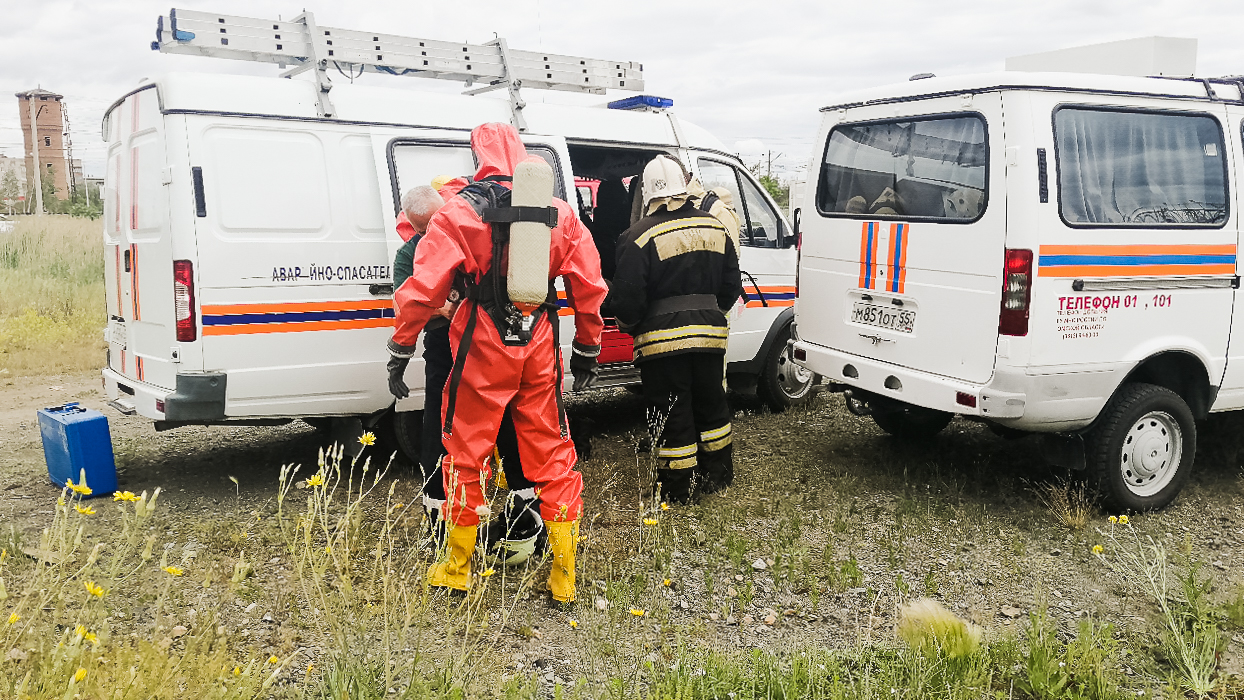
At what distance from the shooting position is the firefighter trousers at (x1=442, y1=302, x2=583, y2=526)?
372 centimetres

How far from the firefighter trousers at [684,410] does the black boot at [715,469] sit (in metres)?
0.04

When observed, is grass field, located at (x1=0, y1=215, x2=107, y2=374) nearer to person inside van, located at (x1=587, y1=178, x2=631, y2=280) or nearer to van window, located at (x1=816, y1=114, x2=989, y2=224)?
person inside van, located at (x1=587, y1=178, x2=631, y2=280)

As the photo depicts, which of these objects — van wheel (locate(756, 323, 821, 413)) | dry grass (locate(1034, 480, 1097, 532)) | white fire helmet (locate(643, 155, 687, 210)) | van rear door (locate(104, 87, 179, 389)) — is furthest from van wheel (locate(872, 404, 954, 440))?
van rear door (locate(104, 87, 179, 389))

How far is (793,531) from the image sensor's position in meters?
4.63

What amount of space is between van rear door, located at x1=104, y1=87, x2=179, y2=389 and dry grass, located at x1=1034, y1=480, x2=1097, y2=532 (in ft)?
14.7

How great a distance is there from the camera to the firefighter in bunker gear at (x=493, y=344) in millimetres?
3666

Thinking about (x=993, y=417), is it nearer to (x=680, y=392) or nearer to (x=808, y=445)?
(x=680, y=392)

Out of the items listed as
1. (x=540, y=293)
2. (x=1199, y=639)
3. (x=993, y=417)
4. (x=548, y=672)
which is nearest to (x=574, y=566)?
(x=548, y=672)

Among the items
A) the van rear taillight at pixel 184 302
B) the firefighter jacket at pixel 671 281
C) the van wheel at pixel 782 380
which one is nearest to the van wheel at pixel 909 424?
the van wheel at pixel 782 380

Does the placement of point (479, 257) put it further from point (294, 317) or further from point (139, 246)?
point (139, 246)

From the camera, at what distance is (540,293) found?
12.1 feet

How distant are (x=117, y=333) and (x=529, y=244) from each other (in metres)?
2.87

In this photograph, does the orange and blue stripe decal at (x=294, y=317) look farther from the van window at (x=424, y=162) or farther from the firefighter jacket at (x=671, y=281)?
the firefighter jacket at (x=671, y=281)

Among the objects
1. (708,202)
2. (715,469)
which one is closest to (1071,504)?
(715,469)
